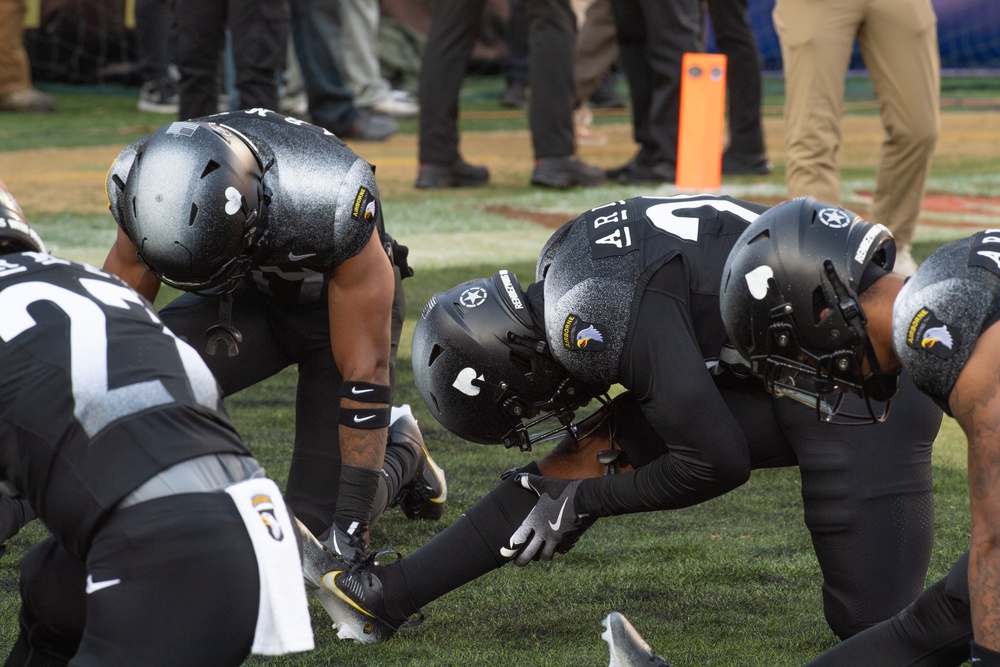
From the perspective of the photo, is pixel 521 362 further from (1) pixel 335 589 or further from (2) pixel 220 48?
(2) pixel 220 48

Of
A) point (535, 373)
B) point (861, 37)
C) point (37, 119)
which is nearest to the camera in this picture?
point (535, 373)

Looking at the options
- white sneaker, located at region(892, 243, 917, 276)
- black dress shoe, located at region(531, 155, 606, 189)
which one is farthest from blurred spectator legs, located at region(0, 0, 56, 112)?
white sneaker, located at region(892, 243, 917, 276)

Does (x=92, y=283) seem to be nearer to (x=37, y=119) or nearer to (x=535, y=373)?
(x=535, y=373)

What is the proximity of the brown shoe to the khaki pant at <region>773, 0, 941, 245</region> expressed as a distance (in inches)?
324

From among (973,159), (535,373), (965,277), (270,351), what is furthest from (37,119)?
(965,277)

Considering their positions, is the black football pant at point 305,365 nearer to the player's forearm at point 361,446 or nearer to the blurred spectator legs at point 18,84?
the player's forearm at point 361,446

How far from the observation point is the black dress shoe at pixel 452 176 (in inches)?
315

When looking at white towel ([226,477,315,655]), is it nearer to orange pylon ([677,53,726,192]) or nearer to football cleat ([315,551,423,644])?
football cleat ([315,551,423,644])

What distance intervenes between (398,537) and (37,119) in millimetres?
9052

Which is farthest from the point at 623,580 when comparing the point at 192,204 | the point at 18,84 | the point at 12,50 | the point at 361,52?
the point at 18,84

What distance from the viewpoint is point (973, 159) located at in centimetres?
973

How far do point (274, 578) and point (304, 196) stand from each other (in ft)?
4.14

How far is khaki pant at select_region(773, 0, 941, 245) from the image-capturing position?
5574mm

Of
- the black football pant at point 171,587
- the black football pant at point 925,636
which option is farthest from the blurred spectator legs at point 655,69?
the black football pant at point 171,587
